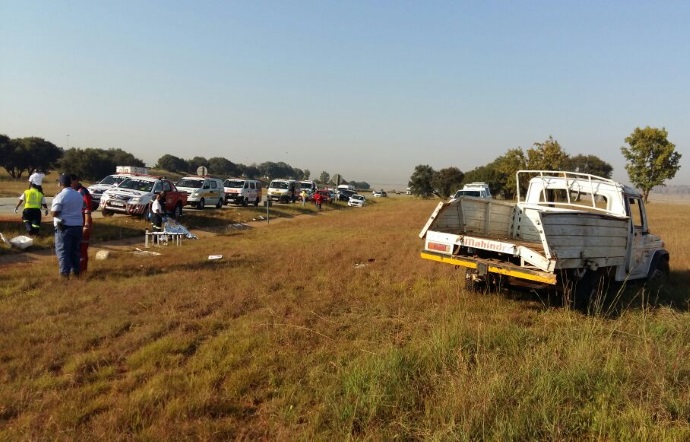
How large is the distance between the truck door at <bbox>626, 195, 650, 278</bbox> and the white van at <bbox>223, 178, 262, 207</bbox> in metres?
25.7

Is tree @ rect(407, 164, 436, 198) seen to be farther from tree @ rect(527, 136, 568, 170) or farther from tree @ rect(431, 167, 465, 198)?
tree @ rect(527, 136, 568, 170)

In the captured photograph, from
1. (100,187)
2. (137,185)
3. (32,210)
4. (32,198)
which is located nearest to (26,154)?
(100,187)

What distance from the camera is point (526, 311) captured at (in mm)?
6883

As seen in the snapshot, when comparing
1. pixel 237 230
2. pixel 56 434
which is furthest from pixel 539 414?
pixel 237 230

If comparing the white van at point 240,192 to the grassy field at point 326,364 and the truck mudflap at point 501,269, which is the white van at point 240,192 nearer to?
the grassy field at point 326,364

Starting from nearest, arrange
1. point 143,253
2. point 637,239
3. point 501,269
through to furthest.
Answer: point 501,269 → point 637,239 → point 143,253

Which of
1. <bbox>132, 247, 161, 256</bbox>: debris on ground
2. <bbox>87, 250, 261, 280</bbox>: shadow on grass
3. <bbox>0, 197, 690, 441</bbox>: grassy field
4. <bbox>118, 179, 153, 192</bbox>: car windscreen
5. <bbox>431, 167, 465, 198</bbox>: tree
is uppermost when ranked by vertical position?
<bbox>431, 167, 465, 198</bbox>: tree

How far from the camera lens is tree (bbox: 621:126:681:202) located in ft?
138

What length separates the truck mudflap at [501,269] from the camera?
234 inches

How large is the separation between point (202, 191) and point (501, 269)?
71.2 ft

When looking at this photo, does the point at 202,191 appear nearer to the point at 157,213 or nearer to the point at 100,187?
the point at 100,187

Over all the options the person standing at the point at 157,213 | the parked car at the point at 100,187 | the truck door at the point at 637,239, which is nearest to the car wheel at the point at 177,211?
the parked car at the point at 100,187

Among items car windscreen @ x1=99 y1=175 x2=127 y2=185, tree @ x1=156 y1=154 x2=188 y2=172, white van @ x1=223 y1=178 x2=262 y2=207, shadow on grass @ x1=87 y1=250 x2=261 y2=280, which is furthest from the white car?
tree @ x1=156 y1=154 x2=188 y2=172

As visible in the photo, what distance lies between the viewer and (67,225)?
8164 mm
